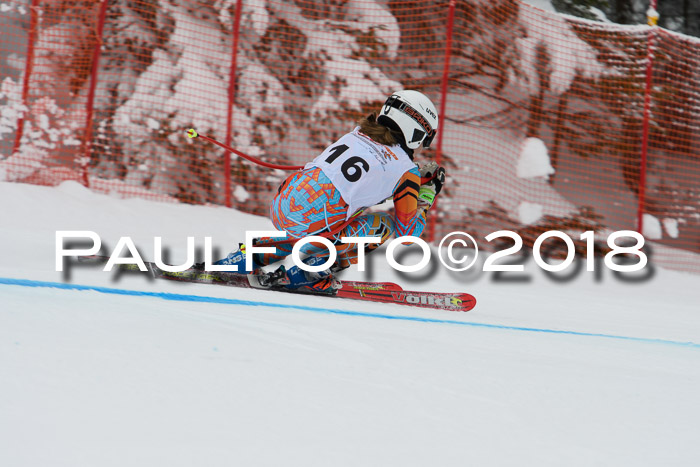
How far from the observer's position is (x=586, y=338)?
388cm

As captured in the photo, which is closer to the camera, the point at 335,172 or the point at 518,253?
the point at 335,172

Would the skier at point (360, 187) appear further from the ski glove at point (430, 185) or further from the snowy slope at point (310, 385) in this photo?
the snowy slope at point (310, 385)

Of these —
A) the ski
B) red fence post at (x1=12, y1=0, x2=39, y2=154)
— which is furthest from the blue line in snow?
red fence post at (x1=12, y1=0, x2=39, y2=154)

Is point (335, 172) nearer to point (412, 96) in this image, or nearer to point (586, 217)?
point (412, 96)

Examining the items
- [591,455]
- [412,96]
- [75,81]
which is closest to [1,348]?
[591,455]

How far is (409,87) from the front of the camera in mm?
10109

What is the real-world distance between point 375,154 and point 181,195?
5765 millimetres

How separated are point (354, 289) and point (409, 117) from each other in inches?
43.0

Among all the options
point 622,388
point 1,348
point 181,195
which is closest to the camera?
point 1,348

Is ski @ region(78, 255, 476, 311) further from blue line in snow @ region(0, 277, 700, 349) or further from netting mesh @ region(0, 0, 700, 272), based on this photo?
netting mesh @ region(0, 0, 700, 272)

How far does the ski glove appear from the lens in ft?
14.2

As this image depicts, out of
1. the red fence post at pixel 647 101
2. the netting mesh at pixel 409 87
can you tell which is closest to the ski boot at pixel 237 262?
the netting mesh at pixel 409 87

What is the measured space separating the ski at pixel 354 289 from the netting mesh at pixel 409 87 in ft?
14.2

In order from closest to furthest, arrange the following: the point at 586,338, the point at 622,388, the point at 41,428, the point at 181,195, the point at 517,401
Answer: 1. the point at 41,428
2. the point at 517,401
3. the point at 622,388
4. the point at 586,338
5. the point at 181,195
